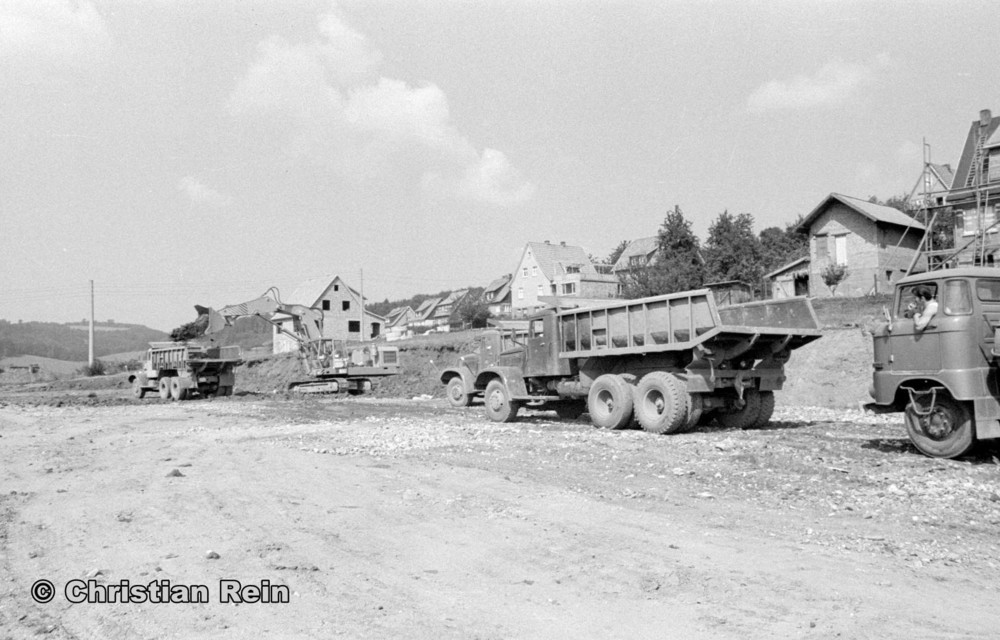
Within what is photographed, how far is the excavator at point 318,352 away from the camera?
30.8 m

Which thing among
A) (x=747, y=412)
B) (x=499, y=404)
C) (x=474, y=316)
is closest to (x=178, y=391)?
(x=499, y=404)

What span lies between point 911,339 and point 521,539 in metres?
6.74

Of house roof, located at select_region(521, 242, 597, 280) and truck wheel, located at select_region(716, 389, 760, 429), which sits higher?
house roof, located at select_region(521, 242, 597, 280)

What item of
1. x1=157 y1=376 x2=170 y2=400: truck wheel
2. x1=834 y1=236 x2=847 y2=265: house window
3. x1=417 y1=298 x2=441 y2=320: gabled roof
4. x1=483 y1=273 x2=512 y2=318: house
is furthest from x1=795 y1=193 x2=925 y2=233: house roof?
x1=417 y1=298 x2=441 y2=320: gabled roof

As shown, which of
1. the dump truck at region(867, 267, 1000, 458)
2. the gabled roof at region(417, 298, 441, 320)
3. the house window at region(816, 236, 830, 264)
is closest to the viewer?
the dump truck at region(867, 267, 1000, 458)

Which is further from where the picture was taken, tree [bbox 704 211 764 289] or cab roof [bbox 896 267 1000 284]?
tree [bbox 704 211 764 289]

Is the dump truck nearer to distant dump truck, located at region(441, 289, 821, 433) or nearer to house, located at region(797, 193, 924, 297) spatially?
distant dump truck, located at region(441, 289, 821, 433)

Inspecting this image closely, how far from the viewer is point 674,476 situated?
9539 mm

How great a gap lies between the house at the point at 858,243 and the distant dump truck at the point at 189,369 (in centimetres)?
3012

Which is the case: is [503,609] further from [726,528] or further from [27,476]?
[27,476]

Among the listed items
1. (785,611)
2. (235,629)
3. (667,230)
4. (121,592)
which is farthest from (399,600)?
(667,230)

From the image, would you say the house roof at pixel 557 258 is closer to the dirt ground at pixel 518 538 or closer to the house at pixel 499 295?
the house at pixel 499 295

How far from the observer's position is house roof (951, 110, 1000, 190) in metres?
37.5

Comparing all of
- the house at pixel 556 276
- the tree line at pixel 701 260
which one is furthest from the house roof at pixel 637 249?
the tree line at pixel 701 260
